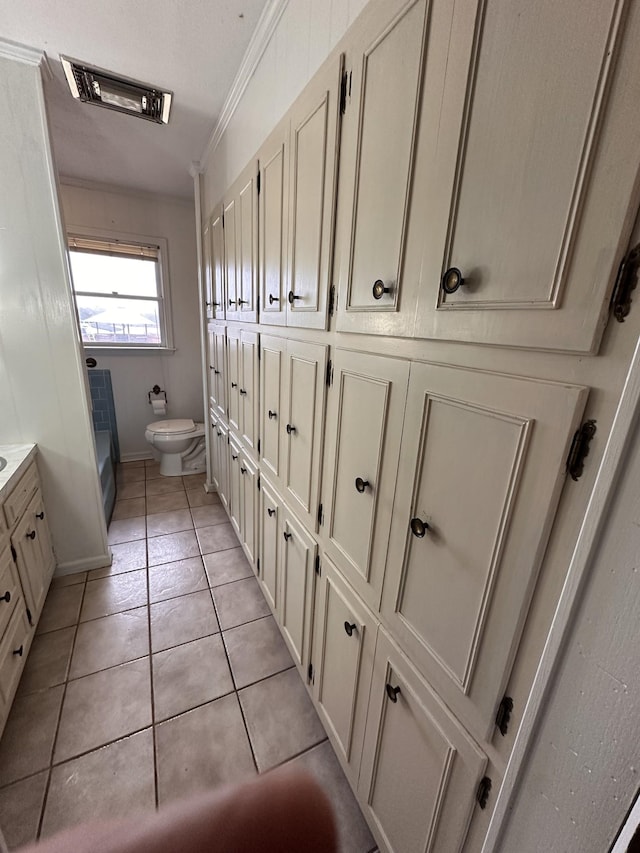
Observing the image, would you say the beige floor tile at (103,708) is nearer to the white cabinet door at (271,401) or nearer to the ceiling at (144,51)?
the white cabinet door at (271,401)

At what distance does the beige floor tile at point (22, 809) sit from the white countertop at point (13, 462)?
3.14ft

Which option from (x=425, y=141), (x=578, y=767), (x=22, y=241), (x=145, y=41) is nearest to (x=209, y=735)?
(x=578, y=767)

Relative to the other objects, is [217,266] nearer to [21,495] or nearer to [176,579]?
[21,495]

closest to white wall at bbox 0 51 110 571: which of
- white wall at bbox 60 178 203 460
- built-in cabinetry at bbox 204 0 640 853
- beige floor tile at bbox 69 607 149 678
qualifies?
beige floor tile at bbox 69 607 149 678

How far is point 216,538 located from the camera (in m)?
2.44

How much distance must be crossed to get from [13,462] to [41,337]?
64cm

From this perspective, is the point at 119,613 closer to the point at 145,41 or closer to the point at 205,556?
the point at 205,556

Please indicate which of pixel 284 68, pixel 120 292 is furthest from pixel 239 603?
pixel 120 292

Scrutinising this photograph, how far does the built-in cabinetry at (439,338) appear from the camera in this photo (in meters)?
0.44

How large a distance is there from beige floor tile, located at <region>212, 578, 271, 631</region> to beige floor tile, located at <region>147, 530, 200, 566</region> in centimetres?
41

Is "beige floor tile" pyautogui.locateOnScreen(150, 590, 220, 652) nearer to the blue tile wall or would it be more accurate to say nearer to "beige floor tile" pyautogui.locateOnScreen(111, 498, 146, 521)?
"beige floor tile" pyautogui.locateOnScreen(111, 498, 146, 521)

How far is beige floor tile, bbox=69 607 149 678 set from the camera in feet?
5.00

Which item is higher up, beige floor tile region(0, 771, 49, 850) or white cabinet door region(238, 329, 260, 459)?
white cabinet door region(238, 329, 260, 459)

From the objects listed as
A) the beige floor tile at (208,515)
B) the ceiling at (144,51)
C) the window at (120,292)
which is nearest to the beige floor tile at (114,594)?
the beige floor tile at (208,515)
